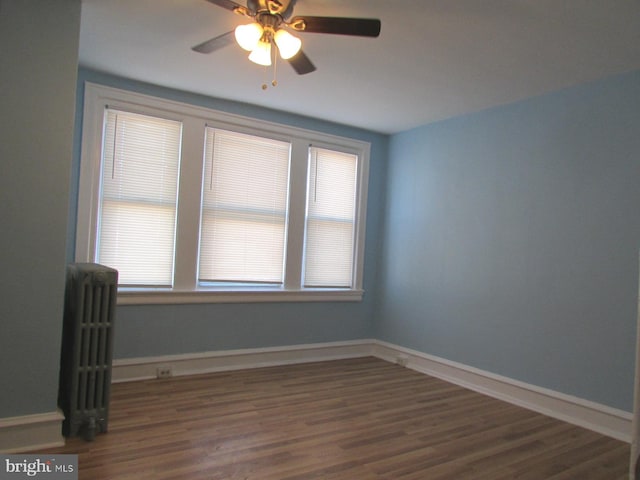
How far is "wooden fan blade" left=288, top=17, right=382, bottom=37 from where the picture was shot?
2.16 m

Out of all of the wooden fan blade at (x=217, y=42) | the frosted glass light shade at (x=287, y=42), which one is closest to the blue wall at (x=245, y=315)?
the wooden fan blade at (x=217, y=42)

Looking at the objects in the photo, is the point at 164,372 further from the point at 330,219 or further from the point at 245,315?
the point at 330,219

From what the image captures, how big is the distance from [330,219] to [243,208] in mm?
1048

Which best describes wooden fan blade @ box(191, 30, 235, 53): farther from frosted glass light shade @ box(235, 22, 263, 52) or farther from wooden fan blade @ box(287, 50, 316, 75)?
wooden fan blade @ box(287, 50, 316, 75)

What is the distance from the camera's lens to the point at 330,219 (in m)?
5.08

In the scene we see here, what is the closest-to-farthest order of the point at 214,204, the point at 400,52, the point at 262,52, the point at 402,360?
the point at 262,52, the point at 400,52, the point at 214,204, the point at 402,360

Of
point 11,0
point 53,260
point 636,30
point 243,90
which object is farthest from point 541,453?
point 11,0

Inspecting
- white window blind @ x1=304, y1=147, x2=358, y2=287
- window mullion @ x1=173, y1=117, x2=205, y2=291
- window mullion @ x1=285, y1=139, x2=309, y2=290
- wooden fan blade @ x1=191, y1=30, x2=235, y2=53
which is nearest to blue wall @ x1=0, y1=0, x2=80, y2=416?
wooden fan blade @ x1=191, y1=30, x2=235, y2=53

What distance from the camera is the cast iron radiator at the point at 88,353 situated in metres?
2.74

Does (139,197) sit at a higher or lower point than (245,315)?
higher

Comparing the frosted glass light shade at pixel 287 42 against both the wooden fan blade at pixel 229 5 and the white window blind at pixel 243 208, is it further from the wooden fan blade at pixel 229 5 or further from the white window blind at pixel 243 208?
the white window blind at pixel 243 208

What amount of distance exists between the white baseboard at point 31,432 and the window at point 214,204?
1.42 meters

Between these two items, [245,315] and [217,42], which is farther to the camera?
[245,315]

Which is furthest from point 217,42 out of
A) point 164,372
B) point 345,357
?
point 345,357
